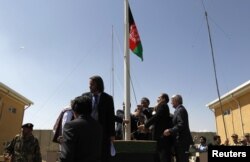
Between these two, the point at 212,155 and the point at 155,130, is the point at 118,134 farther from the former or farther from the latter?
the point at 212,155

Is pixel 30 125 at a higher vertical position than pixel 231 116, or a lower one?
lower

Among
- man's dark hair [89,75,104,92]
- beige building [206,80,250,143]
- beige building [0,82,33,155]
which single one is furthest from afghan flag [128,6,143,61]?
beige building [0,82,33,155]

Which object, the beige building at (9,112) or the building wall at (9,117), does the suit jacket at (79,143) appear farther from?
the building wall at (9,117)

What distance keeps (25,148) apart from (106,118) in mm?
3522

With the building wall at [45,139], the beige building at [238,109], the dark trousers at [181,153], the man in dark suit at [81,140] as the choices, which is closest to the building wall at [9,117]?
the building wall at [45,139]

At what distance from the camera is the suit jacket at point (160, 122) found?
560 cm

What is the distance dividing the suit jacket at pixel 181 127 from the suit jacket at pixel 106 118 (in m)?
1.76

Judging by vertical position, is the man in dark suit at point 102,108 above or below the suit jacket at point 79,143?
above

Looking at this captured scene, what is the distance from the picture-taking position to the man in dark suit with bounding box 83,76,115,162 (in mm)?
4109

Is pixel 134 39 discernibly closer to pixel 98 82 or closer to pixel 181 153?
pixel 181 153

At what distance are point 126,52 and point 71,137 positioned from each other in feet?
15.9

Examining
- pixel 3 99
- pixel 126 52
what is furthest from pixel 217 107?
pixel 126 52

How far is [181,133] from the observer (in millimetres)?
5629

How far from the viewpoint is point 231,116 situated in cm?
1747
